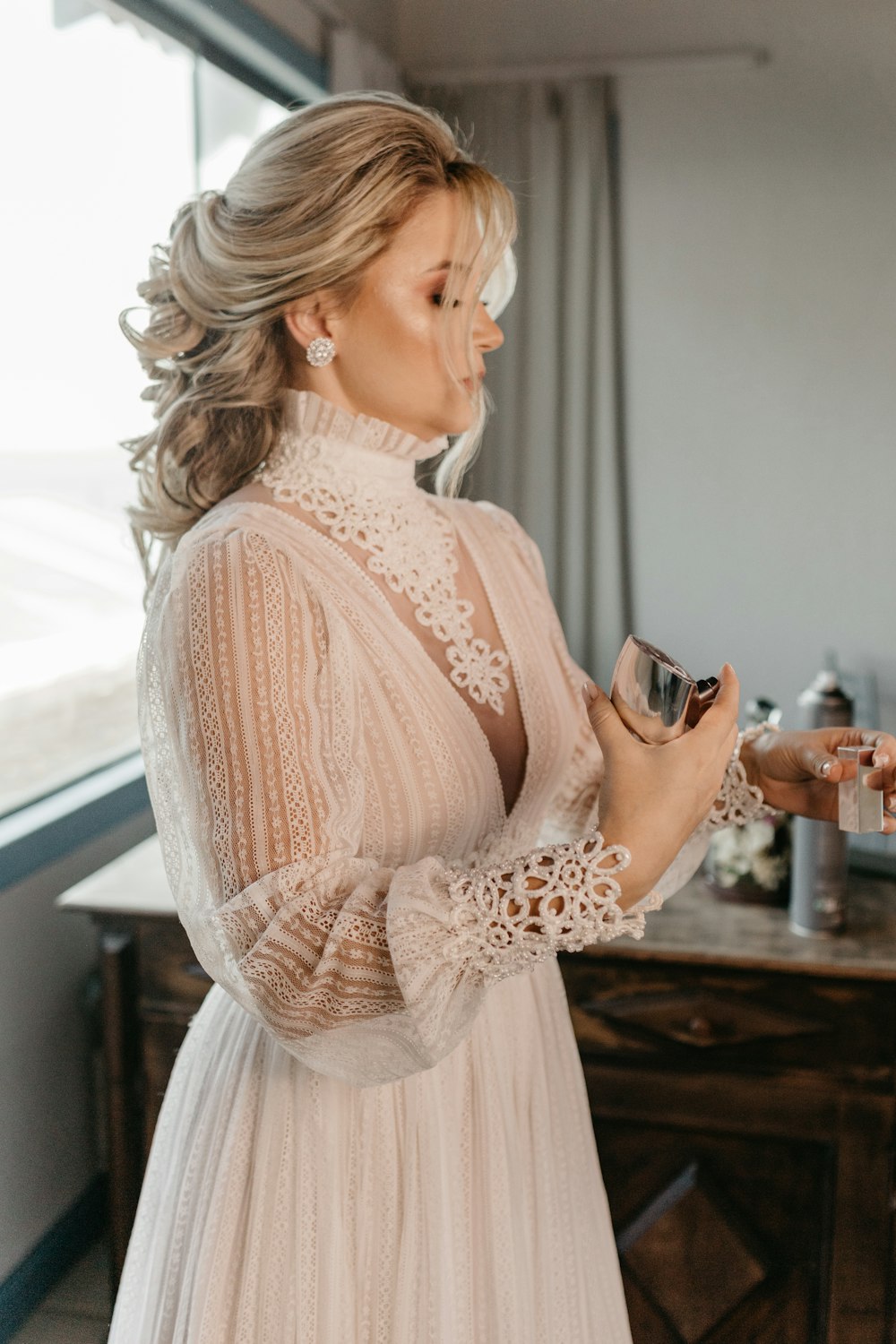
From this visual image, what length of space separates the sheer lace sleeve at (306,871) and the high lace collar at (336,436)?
19 cm

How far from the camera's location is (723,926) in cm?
162

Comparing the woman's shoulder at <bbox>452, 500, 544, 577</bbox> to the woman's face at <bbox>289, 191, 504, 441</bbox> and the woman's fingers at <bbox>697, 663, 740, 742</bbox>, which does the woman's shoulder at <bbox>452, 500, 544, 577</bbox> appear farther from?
the woman's fingers at <bbox>697, 663, 740, 742</bbox>

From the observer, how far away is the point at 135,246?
86.7 inches

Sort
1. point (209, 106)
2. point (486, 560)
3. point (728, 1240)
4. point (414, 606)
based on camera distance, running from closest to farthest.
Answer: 1. point (414, 606)
2. point (486, 560)
3. point (728, 1240)
4. point (209, 106)

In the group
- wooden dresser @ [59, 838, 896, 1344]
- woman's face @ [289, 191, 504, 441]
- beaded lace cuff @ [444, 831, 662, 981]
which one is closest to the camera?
beaded lace cuff @ [444, 831, 662, 981]

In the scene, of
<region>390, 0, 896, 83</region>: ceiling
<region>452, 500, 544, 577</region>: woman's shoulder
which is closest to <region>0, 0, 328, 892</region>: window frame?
<region>390, 0, 896, 83</region>: ceiling

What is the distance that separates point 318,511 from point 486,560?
0.70 feet

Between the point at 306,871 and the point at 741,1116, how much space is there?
3.44 feet

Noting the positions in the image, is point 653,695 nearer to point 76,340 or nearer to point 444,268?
point 444,268

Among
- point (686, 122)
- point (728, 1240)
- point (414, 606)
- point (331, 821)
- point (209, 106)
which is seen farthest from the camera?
point (686, 122)

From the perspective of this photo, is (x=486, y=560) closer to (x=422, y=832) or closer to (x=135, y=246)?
(x=422, y=832)

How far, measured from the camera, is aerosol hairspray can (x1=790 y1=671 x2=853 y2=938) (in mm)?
1582

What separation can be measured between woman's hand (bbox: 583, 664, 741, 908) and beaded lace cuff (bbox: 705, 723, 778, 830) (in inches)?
12.8

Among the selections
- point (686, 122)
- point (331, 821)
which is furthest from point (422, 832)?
point (686, 122)
